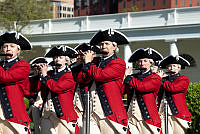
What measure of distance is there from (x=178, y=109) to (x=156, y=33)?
21.5 meters

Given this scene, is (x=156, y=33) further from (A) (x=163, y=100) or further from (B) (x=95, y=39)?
(B) (x=95, y=39)

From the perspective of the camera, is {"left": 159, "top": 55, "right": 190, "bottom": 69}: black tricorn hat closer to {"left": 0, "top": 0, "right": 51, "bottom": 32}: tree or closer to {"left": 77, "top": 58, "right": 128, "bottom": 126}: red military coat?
{"left": 77, "top": 58, "right": 128, "bottom": 126}: red military coat

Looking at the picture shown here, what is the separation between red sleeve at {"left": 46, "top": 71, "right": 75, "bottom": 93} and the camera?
694cm

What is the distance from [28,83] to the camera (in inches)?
314

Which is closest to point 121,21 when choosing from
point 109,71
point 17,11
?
point 17,11

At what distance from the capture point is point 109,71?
21.0 ft

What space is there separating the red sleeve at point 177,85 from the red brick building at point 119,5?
227ft

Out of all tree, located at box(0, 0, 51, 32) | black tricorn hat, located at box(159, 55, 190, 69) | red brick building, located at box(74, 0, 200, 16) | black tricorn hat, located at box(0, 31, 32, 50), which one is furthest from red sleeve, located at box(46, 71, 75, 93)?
red brick building, located at box(74, 0, 200, 16)

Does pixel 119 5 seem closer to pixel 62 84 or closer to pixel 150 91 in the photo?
pixel 150 91

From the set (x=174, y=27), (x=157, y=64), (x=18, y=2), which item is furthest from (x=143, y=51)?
(x=18, y=2)

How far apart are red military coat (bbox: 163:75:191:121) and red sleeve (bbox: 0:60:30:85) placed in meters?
3.30

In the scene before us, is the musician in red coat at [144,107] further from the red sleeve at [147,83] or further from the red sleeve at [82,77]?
the red sleeve at [82,77]

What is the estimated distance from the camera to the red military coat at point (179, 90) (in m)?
8.50

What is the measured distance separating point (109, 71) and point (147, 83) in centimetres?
119
